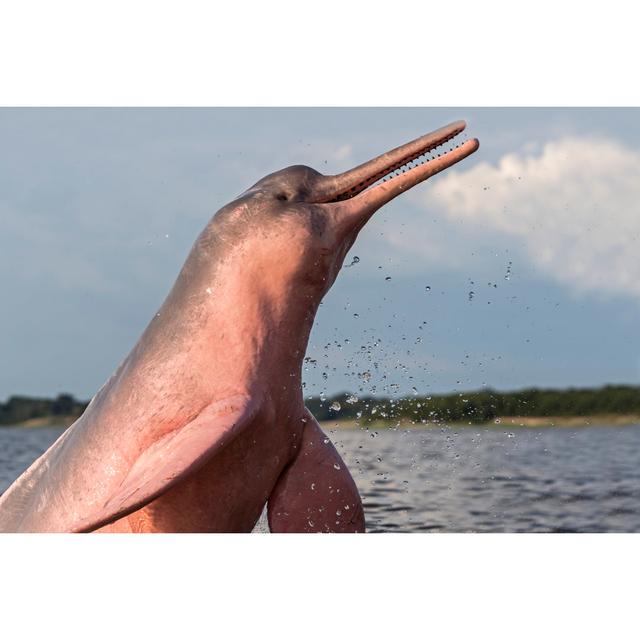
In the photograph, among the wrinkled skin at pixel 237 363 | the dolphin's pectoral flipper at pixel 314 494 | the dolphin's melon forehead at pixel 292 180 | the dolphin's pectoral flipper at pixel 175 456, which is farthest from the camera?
the dolphin's pectoral flipper at pixel 314 494

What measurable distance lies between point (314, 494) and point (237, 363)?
140 cm

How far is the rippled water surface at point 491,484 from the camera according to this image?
45.0 ft

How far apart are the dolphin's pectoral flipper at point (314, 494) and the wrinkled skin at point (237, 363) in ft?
0.06

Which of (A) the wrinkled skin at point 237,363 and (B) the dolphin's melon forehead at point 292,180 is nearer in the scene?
(A) the wrinkled skin at point 237,363

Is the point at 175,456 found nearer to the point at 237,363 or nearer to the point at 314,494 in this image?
the point at 237,363

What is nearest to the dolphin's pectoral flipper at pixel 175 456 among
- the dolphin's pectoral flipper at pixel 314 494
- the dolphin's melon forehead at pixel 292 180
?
the dolphin's pectoral flipper at pixel 314 494

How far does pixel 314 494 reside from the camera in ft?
24.2

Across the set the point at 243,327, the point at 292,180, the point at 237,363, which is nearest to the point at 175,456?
the point at 237,363

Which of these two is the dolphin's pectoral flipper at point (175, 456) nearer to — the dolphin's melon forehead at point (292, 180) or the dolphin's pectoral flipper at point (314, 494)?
the dolphin's pectoral flipper at point (314, 494)

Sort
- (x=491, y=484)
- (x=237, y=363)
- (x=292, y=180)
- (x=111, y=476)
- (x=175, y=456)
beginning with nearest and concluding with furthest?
(x=175, y=456), (x=237, y=363), (x=111, y=476), (x=292, y=180), (x=491, y=484)

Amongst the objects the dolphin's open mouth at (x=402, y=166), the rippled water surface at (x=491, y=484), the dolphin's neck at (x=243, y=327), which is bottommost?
the rippled water surface at (x=491, y=484)

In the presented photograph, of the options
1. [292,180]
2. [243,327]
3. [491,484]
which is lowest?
[491,484]

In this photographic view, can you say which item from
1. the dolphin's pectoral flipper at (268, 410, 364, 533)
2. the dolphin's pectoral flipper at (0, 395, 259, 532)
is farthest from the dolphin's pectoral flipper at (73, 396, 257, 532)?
the dolphin's pectoral flipper at (268, 410, 364, 533)

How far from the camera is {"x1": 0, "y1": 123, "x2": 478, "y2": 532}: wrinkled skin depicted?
664 centimetres
